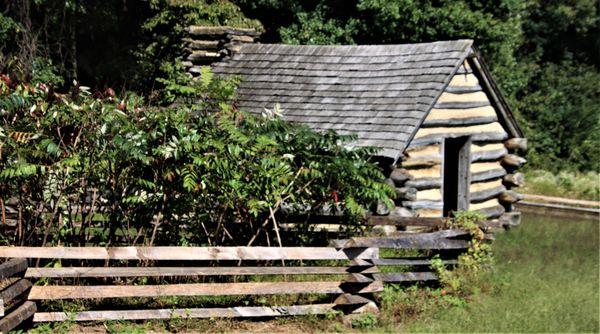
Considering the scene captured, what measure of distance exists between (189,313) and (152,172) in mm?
1577

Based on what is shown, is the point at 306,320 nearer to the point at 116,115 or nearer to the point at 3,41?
the point at 116,115

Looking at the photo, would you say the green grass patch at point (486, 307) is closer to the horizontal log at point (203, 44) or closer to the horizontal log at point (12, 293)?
the horizontal log at point (12, 293)

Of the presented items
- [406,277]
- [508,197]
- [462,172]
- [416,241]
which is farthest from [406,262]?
[508,197]

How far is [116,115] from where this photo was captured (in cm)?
877

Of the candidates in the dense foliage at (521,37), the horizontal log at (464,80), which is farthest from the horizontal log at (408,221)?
the dense foliage at (521,37)

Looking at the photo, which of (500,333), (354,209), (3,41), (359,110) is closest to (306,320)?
(354,209)

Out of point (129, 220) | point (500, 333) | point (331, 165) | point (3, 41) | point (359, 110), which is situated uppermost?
point (3, 41)

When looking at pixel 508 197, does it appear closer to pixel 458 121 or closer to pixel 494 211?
pixel 494 211

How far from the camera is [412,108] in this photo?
13.3m

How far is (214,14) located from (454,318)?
502 inches

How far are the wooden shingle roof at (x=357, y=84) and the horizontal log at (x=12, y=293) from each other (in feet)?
20.0

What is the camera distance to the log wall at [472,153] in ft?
45.6

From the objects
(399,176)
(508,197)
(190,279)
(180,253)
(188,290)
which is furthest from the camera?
(508,197)

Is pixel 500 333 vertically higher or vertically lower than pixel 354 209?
lower
